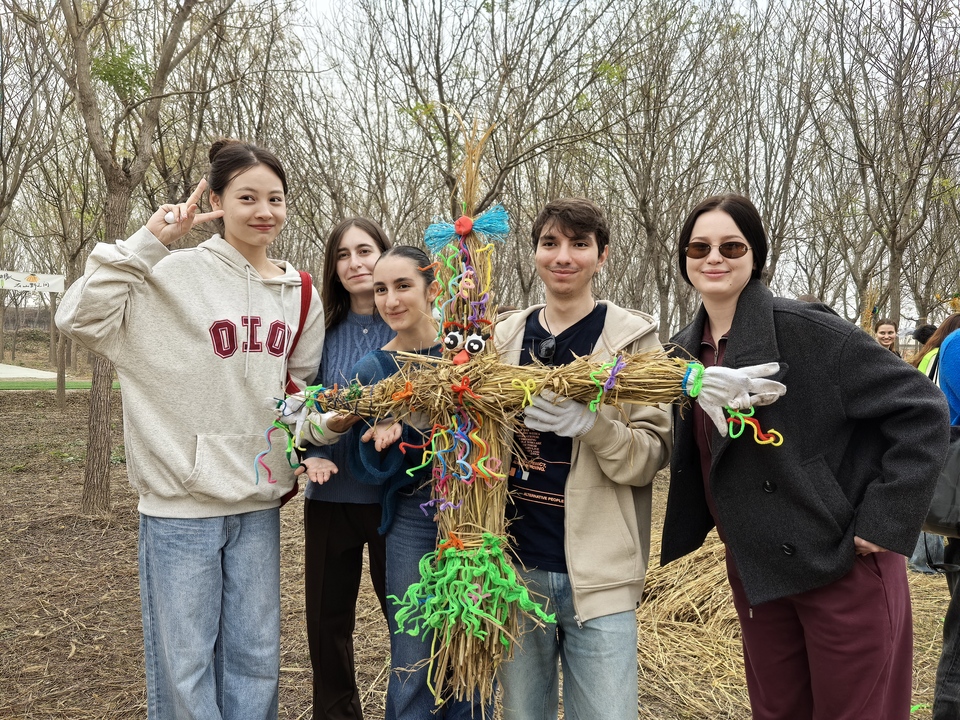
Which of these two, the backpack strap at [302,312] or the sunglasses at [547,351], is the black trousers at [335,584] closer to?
the backpack strap at [302,312]

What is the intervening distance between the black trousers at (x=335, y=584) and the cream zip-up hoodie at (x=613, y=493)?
943mm

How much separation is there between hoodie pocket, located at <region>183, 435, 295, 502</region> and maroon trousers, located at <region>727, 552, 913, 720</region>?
Answer: 1.66m

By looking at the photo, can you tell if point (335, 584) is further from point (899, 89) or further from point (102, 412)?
point (899, 89)

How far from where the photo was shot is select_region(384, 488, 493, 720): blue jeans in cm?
233

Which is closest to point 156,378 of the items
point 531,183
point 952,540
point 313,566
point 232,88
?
point 313,566

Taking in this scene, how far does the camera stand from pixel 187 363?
2.30 metres

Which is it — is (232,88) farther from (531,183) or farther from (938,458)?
(938,458)

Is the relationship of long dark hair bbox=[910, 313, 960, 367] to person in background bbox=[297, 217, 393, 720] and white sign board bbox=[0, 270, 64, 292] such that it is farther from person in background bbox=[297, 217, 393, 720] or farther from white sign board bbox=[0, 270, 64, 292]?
white sign board bbox=[0, 270, 64, 292]

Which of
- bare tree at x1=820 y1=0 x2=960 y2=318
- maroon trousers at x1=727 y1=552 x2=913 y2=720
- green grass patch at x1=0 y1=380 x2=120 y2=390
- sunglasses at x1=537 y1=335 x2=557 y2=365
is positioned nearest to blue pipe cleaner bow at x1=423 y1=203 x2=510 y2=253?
sunglasses at x1=537 y1=335 x2=557 y2=365

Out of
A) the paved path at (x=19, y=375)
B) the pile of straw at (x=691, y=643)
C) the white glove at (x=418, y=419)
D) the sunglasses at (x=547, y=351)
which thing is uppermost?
the sunglasses at (x=547, y=351)

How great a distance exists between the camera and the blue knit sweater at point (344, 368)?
2674 millimetres

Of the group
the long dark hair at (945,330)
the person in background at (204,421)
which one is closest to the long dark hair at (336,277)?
the person in background at (204,421)

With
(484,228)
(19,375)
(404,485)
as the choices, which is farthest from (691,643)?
(19,375)

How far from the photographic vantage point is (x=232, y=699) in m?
2.37
